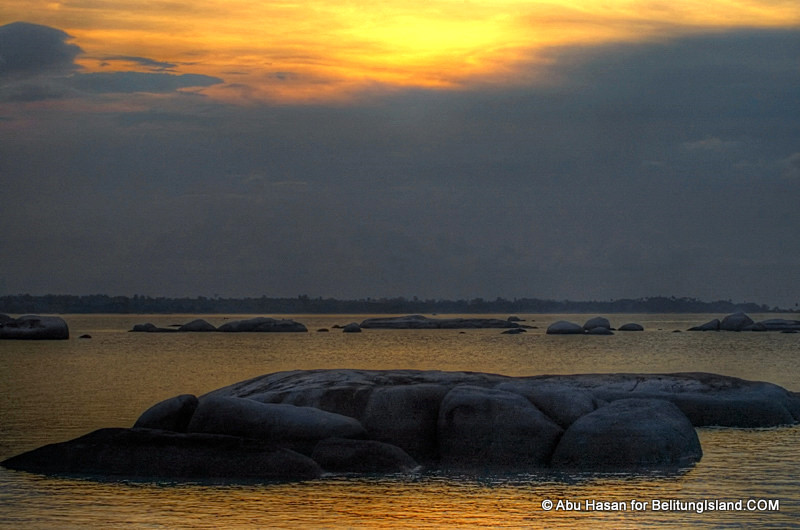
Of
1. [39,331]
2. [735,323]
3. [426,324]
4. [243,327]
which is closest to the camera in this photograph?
[39,331]

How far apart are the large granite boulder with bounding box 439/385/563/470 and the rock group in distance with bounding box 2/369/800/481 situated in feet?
0.07

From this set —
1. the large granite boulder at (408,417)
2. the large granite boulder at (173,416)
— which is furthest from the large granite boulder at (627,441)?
the large granite boulder at (173,416)

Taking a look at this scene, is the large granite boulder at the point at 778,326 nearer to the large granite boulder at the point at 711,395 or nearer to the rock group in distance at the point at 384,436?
the large granite boulder at the point at 711,395

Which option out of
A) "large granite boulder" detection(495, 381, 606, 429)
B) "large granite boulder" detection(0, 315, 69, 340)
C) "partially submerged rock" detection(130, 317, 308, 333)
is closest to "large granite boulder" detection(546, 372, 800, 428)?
"large granite boulder" detection(495, 381, 606, 429)

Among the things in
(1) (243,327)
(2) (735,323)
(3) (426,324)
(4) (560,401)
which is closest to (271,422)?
(4) (560,401)

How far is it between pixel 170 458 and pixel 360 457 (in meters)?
3.80

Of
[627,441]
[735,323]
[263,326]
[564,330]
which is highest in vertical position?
[627,441]

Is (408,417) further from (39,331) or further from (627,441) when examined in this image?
(39,331)

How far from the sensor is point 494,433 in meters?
22.7

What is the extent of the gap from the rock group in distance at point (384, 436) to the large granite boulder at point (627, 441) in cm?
2

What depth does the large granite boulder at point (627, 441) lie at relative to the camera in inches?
877

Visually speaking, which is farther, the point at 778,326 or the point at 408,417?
the point at 778,326

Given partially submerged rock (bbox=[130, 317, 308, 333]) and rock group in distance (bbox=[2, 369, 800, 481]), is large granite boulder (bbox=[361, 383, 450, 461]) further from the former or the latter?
partially submerged rock (bbox=[130, 317, 308, 333])

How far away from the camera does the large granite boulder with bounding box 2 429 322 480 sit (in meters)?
21.0
